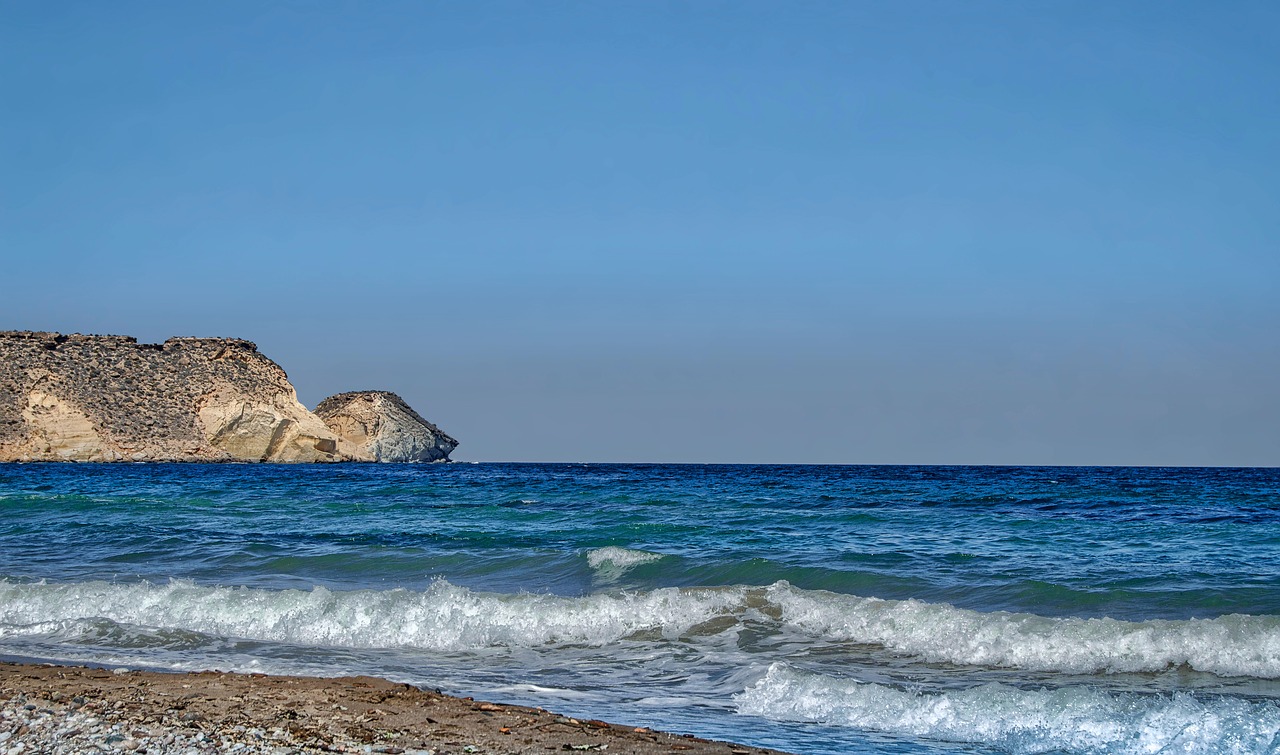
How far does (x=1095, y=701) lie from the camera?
21.5 feet

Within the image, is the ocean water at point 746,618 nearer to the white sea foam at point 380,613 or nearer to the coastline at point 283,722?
the white sea foam at point 380,613

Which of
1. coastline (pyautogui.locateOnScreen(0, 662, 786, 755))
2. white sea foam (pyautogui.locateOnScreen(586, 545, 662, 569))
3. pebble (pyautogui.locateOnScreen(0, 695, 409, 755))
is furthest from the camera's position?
white sea foam (pyautogui.locateOnScreen(586, 545, 662, 569))

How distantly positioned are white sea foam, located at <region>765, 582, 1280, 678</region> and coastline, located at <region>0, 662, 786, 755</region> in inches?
160

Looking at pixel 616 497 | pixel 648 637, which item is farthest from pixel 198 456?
pixel 648 637

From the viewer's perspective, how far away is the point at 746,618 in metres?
10.2

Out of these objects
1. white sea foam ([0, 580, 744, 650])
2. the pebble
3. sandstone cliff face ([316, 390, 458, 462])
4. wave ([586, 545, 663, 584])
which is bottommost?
white sea foam ([0, 580, 744, 650])

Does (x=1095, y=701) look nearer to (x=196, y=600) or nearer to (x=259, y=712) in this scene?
(x=259, y=712)

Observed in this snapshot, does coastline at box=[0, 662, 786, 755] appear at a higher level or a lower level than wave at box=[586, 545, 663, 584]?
lower

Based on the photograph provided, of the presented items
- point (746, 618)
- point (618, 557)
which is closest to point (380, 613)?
point (746, 618)

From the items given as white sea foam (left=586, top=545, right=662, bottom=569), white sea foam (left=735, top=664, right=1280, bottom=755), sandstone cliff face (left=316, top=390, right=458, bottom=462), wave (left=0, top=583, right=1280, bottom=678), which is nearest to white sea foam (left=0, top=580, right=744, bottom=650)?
wave (left=0, top=583, right=1280, bottom=678)

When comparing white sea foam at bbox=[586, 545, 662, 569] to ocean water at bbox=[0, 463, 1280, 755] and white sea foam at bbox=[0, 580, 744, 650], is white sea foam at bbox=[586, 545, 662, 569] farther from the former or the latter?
white sea foam at bbox=[0, 580, 744, 650]

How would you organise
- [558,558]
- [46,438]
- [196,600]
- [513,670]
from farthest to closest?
1. [46,438]
2. [558,558]
3. [196,600]
4. [513,670]

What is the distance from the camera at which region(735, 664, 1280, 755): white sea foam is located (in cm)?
596

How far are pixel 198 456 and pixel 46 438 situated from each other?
8.94 m
